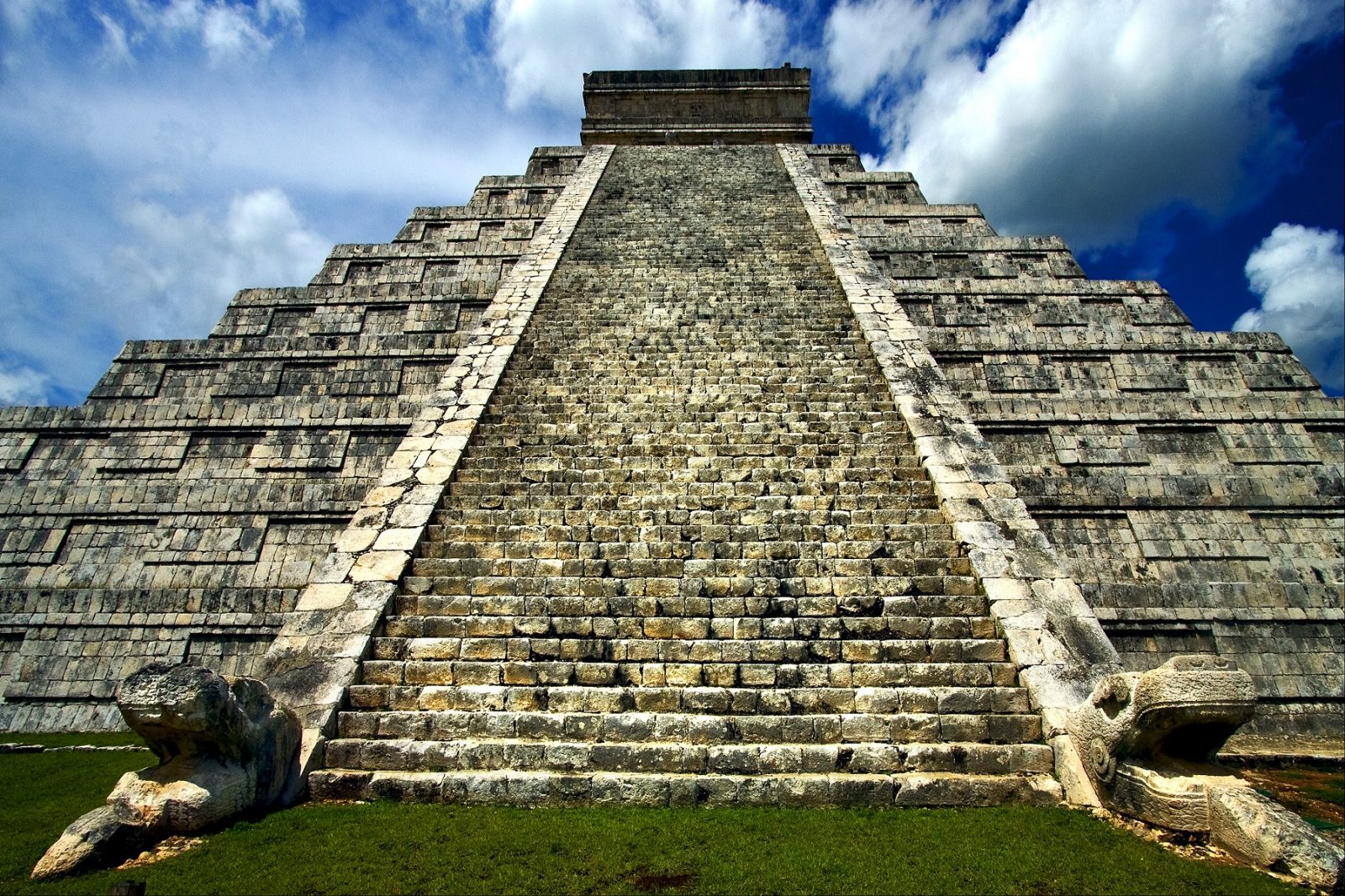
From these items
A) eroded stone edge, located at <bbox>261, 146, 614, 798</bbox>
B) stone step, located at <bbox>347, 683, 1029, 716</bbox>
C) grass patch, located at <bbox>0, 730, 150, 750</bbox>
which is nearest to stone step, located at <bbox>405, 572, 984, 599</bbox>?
eroded stone edge, located at <bbox>261, 146, 614, 798</bbox>

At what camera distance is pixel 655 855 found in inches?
139

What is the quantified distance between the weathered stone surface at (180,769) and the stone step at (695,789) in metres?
0.56

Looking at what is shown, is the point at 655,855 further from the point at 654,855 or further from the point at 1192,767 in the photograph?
the point at 1192,767

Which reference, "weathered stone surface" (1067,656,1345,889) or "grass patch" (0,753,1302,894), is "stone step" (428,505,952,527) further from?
"grass patch" (0,753,1302,894)

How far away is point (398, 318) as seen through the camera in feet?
35.3

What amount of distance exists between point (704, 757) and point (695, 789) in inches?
8.9

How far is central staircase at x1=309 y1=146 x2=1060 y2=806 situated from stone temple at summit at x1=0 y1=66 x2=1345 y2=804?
0.10 ft

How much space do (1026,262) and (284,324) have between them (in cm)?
1245

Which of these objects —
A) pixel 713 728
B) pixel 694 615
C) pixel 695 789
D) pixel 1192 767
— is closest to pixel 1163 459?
pixel 1192 767

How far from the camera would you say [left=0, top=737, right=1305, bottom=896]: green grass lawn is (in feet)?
10.6

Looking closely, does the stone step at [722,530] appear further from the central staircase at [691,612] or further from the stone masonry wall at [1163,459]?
the stone masonry wall at [1163,459]

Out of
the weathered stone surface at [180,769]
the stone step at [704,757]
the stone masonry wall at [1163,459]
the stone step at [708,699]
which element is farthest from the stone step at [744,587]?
the stone masonry wall at [1163,459]

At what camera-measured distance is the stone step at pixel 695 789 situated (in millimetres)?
4242

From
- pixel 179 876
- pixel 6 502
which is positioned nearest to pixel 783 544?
pixel 179 876
